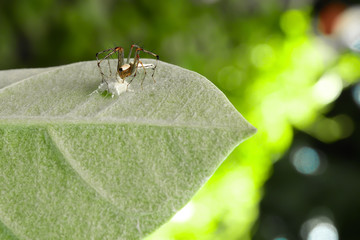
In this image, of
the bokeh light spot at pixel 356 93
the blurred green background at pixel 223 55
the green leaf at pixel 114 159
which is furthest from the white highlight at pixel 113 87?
the bokeh light spot at pixel 356 93

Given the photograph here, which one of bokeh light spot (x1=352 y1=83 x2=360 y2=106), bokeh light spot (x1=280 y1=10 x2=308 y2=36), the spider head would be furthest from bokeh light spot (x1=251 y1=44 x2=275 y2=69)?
the spider head

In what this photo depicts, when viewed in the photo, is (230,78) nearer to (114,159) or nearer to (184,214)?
(184,214)

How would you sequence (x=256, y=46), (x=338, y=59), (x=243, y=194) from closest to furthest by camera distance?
1. (x=243, y=194)
2. (x=256, y=46)
3. (x=338, y=59)

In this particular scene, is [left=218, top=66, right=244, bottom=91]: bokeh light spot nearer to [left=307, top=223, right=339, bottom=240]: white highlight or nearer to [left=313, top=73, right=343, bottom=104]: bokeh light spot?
[left=313, top=73, right=343, bottom=104]: bokeh light spot

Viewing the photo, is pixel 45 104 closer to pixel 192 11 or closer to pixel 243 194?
pixel 243 194

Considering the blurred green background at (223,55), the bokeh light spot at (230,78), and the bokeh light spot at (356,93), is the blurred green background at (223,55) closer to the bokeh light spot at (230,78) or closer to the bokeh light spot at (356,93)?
the bokeh light spot at (230,78)

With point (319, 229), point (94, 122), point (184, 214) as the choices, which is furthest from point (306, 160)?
point (94, 122)

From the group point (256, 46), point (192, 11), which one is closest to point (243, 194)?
point (256, 46)
